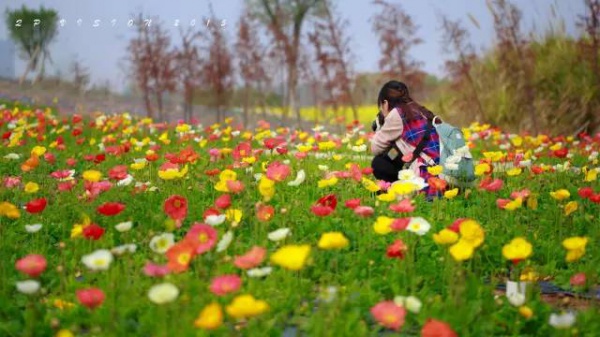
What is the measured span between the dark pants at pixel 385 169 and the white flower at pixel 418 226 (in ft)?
7.83

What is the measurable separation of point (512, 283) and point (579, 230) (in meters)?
1.58

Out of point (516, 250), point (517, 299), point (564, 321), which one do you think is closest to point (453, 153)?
point (516, 250)

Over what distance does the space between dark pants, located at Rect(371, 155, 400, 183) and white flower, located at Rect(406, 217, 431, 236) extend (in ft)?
7.83

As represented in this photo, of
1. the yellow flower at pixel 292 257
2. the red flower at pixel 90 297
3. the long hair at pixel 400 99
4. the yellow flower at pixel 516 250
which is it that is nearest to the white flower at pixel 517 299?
the yellow flower at pixel 516 250

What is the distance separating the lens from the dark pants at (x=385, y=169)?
5.46m

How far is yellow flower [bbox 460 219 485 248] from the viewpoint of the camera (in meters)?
2.80

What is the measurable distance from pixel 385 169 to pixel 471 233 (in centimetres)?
266

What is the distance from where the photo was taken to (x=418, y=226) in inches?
120

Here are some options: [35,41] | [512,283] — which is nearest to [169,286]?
[512,283]

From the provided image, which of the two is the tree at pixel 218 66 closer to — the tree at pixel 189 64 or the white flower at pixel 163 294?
the tree at pixel 189 64

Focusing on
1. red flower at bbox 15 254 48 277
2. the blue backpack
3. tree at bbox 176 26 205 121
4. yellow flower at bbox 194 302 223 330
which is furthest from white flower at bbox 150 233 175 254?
tree at bbox 176 26 205 121

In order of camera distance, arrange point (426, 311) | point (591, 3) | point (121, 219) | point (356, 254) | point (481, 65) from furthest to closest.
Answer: point (481, 65), point (591, 3), point (121, 219), point (356, 254), point (426, 311)

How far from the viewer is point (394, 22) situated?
11.5 metres

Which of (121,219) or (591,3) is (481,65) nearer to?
(591,3)
